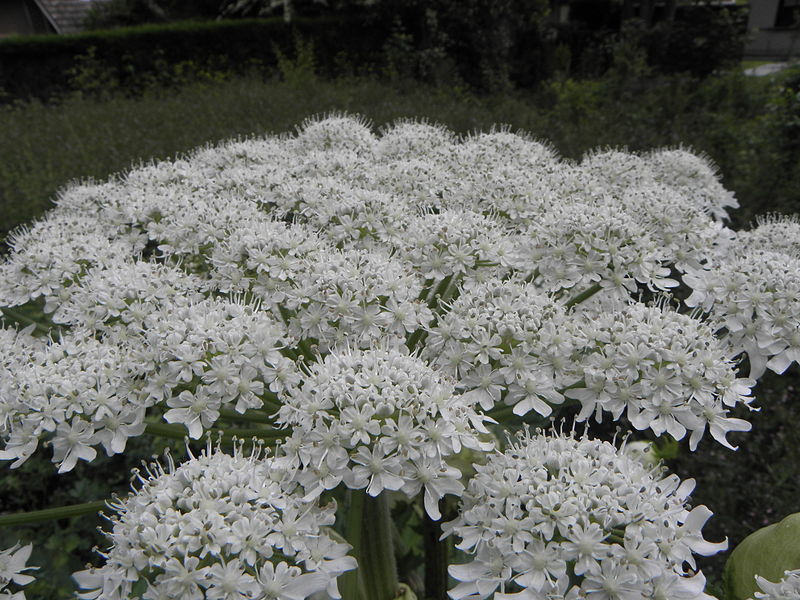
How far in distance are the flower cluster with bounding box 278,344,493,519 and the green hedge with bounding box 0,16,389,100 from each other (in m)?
20.9

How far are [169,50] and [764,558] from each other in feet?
79.0

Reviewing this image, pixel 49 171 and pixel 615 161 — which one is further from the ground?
pixel 615 161

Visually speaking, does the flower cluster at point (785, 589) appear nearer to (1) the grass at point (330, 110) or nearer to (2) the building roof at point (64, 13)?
(1) the grass at point (330, 110)

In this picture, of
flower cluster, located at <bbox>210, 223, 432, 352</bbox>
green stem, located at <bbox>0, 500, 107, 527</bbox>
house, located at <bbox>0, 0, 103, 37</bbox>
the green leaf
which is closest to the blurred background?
the green leaf

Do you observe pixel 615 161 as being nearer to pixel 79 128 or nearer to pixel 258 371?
pixel 258 371

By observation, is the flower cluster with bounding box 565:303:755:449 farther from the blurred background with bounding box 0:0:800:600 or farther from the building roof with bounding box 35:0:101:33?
the building roof with bounding box 35:0:101:33

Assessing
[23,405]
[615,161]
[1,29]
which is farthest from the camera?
[1,29]

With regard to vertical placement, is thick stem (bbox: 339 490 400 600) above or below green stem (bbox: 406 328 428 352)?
below

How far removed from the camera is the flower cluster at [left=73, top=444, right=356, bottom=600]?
5.65 ft

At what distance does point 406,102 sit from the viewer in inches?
472

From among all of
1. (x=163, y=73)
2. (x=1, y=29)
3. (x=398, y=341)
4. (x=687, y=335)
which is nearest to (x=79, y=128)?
(x=163, y=73)

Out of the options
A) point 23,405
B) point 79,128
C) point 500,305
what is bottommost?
point 79,128

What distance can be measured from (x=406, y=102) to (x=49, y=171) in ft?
21.9

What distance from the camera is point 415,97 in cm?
1323
